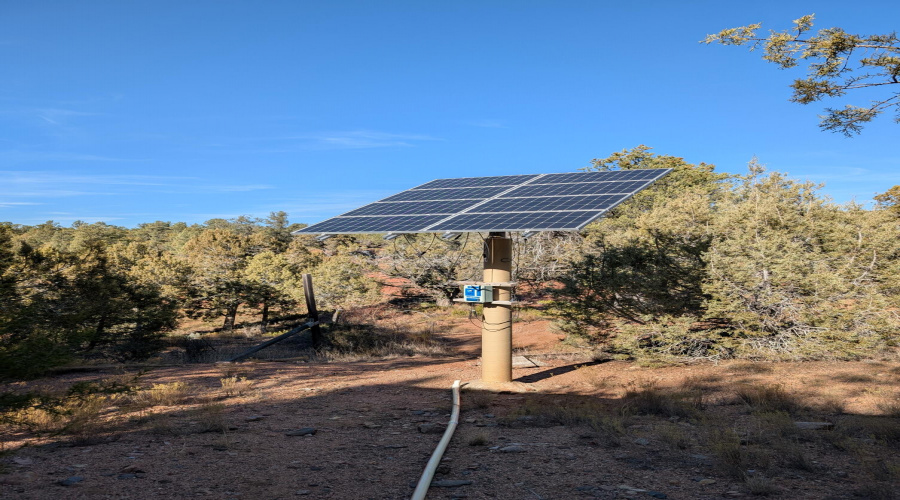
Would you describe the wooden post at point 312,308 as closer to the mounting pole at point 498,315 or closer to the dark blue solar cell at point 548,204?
the dark blue solar cell at point 548,204

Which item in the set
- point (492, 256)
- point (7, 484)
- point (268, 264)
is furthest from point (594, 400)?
point (268, 264)

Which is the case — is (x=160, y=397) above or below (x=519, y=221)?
below

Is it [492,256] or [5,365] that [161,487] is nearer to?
[5,365]

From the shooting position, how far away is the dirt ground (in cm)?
571

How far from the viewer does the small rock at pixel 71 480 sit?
567 cm

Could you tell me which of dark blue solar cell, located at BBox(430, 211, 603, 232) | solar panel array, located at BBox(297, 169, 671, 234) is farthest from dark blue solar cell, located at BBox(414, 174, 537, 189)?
dark blue solar cell, located at BBox(430, 211, 603, 232)

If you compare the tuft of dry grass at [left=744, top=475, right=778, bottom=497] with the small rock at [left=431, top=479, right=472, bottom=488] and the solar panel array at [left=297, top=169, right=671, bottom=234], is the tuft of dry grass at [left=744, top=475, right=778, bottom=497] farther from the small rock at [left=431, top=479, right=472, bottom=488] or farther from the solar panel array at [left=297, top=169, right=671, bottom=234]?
the solar panel array at [left=297, top=169, right=671, bottom=234]

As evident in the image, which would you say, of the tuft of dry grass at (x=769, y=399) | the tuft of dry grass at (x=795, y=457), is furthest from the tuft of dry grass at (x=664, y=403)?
the tuft of dry grass at (x=795, y=457)

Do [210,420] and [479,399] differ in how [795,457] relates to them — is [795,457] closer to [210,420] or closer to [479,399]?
[479,399]

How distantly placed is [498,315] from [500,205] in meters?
2.43

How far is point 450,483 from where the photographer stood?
5887 millimetres

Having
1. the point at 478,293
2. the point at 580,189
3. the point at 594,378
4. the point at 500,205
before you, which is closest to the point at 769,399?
the point at 594,378

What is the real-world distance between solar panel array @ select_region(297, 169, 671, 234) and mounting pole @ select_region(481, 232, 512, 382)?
2.40 ft

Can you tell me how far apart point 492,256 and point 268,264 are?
67.2 feet
